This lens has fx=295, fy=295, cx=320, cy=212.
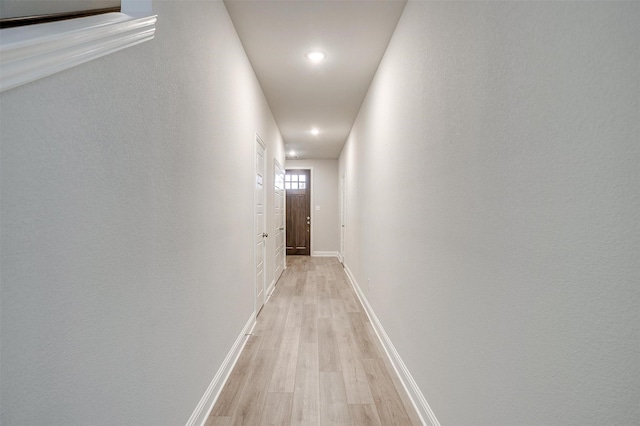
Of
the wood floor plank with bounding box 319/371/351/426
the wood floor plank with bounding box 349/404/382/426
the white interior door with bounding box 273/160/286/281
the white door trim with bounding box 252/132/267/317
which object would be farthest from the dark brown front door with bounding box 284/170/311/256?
the wood floor plank with bounding box 349/404/382/426

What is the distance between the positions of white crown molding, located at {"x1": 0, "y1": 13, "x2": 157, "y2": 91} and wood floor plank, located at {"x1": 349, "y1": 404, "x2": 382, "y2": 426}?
2.00 meters

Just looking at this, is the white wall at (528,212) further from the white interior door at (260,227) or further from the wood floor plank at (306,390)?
the white interior door at (260,227)

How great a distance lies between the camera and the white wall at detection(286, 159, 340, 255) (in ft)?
25.8

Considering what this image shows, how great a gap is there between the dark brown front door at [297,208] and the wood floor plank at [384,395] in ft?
18.4

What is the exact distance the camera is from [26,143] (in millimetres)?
653

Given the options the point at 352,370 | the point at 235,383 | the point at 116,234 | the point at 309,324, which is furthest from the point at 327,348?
the point at 116,234

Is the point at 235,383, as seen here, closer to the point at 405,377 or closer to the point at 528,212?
the point at 405,377

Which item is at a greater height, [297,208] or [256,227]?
[297,208]

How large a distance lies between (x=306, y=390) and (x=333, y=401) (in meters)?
0.21

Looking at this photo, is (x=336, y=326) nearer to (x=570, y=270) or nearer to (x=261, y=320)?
(x=261, y=320)

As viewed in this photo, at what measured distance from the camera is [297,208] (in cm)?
787

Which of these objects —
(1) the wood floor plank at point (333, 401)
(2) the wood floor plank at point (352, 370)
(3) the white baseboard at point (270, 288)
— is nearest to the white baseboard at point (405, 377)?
(2) the wood floor plank at point (352, 370)

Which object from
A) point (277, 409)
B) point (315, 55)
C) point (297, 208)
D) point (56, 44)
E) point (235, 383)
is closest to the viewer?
point (56, 44)

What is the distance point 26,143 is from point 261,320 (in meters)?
2.93
